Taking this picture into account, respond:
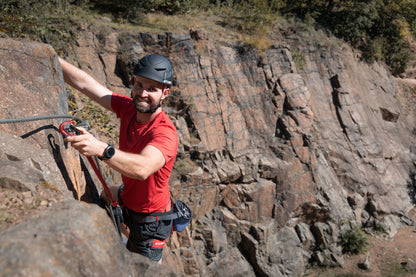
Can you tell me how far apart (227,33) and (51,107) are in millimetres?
10214

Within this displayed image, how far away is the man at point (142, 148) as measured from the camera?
7.43 ft

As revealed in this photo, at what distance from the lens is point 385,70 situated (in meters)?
16.3

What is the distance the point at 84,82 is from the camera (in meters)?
3.50

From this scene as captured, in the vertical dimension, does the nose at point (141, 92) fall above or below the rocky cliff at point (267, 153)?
above

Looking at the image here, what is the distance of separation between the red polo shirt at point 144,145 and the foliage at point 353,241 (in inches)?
375

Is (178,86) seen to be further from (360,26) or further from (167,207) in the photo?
(360,26)

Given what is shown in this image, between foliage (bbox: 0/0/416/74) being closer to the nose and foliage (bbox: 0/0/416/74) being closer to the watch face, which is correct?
the nose

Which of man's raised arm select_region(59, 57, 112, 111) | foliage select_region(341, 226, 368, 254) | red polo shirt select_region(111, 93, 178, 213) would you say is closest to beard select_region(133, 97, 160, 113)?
red polo shirt select_region(111, 93, 178, 213)

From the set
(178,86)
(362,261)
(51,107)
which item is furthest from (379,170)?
(51,107)

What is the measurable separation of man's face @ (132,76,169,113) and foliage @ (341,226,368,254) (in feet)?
33.6

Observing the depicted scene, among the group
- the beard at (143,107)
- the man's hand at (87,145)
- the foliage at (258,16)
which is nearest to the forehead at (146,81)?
the beard at (143,107)

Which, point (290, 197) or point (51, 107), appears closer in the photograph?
point (51, 107)

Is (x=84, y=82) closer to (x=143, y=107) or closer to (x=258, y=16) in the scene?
(x=143, y=107)

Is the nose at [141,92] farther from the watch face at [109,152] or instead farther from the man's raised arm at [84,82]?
the watch face at [109,152]
